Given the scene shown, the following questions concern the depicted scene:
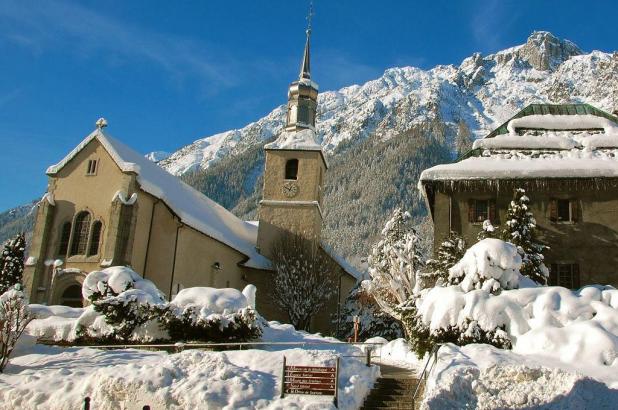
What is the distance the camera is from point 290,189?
5012cm

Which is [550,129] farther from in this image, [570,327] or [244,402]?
[244,402]

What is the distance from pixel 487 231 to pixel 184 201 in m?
22.6

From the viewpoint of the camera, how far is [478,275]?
21828 millimetres

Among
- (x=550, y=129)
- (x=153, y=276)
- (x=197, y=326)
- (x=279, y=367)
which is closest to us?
(x=279, y=367)

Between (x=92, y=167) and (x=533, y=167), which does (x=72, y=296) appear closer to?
(x=92, y=167)

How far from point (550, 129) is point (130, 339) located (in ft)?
70.6

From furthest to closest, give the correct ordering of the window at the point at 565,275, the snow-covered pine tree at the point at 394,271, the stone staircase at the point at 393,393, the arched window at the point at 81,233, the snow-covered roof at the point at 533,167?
1. the snow-covered pine tree at the point at 394,271
2. the arched window at the point at 81,233
3. the snow-covered roof at the point at 533,167
4. the window at the point at 565,275
5. the stone staircase at the point at 393,393

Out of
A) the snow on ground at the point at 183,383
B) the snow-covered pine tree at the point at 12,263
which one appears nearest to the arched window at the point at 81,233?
the snow-covered pine tree at the point at 12,263

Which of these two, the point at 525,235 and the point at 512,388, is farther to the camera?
the point at 525,235

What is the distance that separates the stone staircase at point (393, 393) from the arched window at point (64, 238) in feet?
71.6

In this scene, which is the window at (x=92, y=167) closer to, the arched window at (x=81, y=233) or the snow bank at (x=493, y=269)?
the arched window at (x=81, y=233)

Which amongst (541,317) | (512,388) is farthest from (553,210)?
(512,388)

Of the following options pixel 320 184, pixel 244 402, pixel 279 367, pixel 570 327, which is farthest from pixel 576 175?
pixel 320 184

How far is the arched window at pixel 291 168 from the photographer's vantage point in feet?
167
